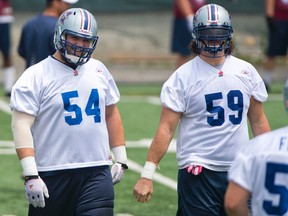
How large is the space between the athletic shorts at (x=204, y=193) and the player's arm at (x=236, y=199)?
172 centimetres

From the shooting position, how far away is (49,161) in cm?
675

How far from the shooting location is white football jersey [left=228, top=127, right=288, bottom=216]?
489 centimetres

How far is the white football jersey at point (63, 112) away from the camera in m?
6.68

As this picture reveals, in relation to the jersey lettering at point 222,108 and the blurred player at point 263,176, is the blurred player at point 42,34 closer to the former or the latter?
the jersey lettering at point 222,108

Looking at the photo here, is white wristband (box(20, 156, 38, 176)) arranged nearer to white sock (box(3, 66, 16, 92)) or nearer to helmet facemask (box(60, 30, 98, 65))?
helmet facemask (box(60, 30, 98, 65))

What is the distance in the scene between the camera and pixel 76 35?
676 centimetres

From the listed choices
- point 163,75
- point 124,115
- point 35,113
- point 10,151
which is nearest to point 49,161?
point 35,113

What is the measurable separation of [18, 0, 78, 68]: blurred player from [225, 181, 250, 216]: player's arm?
14.9 feet

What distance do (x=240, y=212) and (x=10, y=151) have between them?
699 cm

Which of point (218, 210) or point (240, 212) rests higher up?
point (240, 212)

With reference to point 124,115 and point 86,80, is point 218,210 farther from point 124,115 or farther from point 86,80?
point 124,115

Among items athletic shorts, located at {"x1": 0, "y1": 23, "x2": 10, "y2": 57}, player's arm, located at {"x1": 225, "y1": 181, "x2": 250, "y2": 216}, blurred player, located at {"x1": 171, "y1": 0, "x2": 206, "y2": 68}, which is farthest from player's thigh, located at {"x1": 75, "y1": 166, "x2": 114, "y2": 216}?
blurred player, located at {"x1": 171, "y1": 0, "x2": 206, "y2": 68}

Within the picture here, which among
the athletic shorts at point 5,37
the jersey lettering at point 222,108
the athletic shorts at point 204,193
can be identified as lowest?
the athletic shorts at point 5,37

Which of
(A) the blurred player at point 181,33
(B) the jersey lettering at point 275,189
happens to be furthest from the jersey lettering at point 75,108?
(A) the blurred player at point 181,33
